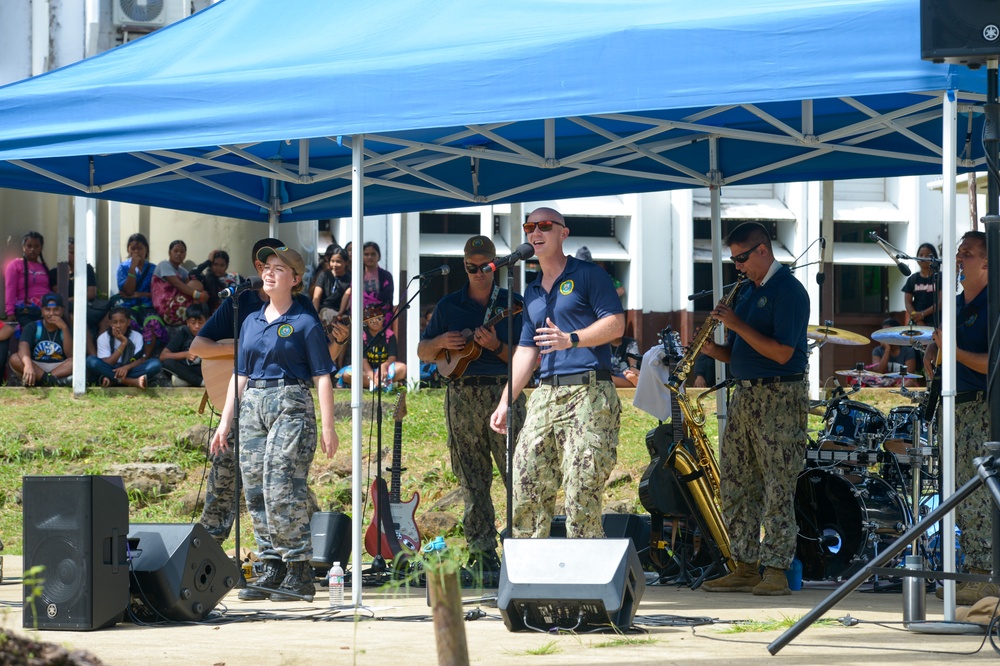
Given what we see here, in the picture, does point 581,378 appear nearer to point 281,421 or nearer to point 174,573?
point 281,421

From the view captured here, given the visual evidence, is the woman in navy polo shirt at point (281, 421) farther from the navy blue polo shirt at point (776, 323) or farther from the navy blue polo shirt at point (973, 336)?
the navy blue polo shirt at point (973, 336)

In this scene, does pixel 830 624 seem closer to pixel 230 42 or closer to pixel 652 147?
pixel 652 147

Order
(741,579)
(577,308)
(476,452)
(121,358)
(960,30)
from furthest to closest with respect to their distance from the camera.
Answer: (121,358) < (476,452) < (741,579) < (577,308) < (960,30)

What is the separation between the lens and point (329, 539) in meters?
8.16

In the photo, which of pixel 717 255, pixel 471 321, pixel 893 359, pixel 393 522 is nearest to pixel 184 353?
pixel 393 522

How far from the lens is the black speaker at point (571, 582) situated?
19.4 feet

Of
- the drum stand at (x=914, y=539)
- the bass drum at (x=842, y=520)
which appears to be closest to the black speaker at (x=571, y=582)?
the drum stand at (x=914, y=539)

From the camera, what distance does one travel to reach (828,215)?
15.7 metres

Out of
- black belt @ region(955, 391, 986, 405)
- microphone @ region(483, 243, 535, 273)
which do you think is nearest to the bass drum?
black belt @ region(955, 391, 986, 405)

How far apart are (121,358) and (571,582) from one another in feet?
28.5

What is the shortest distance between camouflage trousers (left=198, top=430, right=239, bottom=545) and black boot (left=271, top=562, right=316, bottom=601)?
3.93 feet

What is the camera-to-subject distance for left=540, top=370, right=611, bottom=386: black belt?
6.84 metres

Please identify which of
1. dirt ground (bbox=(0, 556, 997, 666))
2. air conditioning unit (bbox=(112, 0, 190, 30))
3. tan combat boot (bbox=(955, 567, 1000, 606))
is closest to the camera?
dirt ground (bbox=(0, 556, 997, 666))

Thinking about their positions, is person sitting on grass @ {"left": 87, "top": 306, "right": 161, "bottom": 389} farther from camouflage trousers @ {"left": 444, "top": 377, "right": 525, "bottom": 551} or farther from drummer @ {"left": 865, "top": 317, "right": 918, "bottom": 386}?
drummer @ {"left": 865, "top": 317, "right": 918, "bottom": 386}
